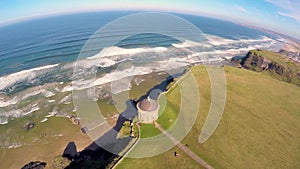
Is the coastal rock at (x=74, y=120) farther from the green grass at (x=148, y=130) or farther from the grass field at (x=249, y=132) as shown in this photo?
the grass field at (x=249, y=132)

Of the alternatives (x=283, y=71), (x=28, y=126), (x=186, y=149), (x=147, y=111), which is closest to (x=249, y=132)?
(x=186, y=149)

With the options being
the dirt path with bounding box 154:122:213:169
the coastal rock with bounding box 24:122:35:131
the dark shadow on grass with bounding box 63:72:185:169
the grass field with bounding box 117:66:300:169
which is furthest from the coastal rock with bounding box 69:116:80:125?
the grass field with bounding box 117:66:300:169

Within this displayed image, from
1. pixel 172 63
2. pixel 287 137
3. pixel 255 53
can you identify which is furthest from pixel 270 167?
pixel 255 53

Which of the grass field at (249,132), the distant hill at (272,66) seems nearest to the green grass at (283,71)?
the distant hill at (272,66)

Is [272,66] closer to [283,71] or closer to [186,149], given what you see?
[283,71]

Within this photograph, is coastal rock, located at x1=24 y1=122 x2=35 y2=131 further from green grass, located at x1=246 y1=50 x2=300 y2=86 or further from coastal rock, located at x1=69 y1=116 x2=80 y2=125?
green grass, located at x1=246 y1=50 x2=300 y2=86
